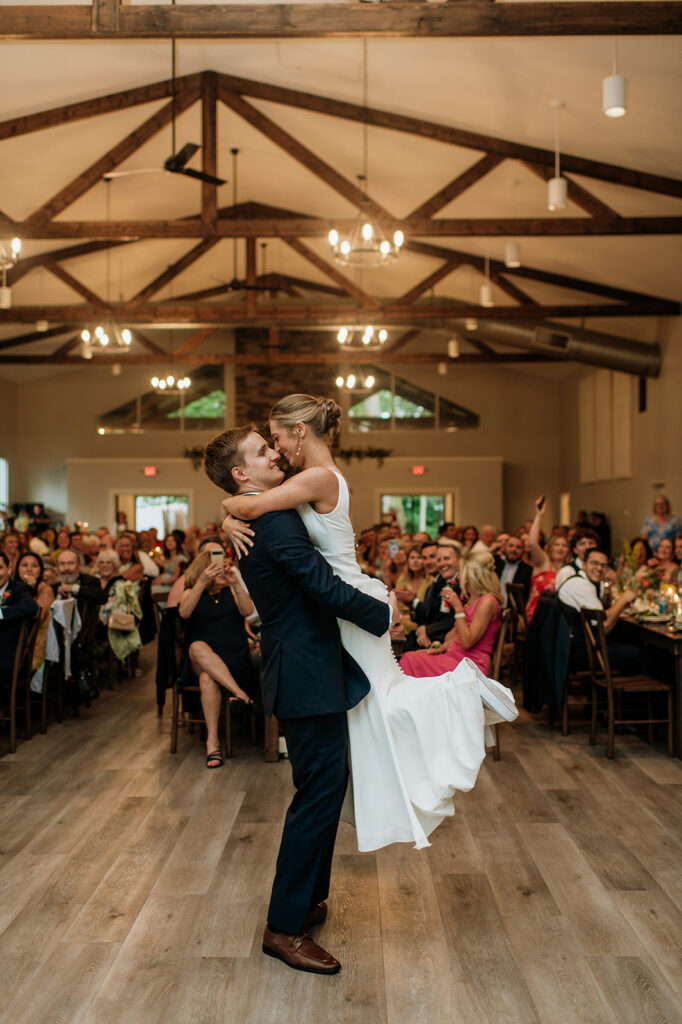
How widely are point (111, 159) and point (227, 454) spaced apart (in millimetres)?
7932

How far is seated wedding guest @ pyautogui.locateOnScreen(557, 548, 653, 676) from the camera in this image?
5.86 meters

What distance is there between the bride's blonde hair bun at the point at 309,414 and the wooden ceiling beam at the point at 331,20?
3.67 m

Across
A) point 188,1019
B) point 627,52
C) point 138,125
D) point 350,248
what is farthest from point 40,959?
point 138,125

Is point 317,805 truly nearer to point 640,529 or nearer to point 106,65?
point 106,65

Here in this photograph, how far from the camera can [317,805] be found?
2.88m

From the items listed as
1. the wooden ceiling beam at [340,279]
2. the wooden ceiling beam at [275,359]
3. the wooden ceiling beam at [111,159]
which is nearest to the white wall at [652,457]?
the wooden ceiling beam at [275,359]

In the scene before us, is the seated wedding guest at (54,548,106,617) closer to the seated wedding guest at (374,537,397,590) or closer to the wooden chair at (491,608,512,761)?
the seated wedding guest at (374,537,397,590)

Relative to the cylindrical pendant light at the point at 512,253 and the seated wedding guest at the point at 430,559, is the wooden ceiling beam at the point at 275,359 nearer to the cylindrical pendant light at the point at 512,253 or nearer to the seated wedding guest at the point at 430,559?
the cylindrical pendant light at the point at 512,253

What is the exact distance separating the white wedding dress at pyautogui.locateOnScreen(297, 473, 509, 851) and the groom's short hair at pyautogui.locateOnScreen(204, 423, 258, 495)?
9.4 inches

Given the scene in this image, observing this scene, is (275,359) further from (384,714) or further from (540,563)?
(384,714)

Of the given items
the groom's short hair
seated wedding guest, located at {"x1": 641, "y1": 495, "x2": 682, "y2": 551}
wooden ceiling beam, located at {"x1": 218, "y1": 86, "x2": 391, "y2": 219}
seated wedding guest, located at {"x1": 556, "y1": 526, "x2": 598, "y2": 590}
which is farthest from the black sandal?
seated wedding guest, located at {"x1": 641, "y1": 495, "x2": 682, "y2": 551}

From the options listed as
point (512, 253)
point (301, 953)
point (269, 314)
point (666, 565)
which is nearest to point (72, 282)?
point (269, 314)

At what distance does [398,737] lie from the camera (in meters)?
2.97

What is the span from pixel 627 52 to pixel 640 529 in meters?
9.11
